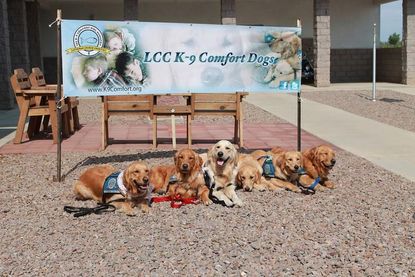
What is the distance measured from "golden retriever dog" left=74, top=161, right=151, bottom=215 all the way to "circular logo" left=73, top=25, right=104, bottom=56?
1642 mm

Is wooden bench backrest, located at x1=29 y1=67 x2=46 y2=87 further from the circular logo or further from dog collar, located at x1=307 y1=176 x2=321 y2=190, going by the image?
dog collar, located at x1=307 y1=176 x2=321 y2=190

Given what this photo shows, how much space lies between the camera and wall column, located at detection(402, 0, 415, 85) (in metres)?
23.4

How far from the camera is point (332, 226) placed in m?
5.26

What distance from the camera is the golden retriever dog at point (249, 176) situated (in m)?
6.51

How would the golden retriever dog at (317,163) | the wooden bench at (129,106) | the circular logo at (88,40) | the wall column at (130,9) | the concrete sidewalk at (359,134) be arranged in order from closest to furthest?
the golden retriever dog at (317,163)
the circular logo at (88,40)
the concrete sidewalk at (359,134)
the wooden bench at (129,106)
the wall column at (130,9)

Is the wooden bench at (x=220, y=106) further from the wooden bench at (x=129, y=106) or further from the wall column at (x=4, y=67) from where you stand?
the wall column at (x=4, y=67)

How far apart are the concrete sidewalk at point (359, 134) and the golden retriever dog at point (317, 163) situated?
1.46 meters

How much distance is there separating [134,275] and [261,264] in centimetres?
93

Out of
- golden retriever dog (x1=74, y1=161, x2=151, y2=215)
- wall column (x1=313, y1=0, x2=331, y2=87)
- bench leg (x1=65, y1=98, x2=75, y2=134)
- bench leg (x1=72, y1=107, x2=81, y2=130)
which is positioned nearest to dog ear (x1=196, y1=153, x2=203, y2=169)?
golden retriever dog (x1=74, y1=161, x2=151, y2=215)

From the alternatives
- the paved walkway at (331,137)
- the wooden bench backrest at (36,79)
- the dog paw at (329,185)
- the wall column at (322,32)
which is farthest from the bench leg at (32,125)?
the wall column at (322,32)

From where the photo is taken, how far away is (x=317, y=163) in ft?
21.4

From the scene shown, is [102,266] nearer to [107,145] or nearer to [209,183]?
[209,183]

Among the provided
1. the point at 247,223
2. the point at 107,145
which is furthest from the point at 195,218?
the point at 107,145

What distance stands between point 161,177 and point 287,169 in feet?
4.63
